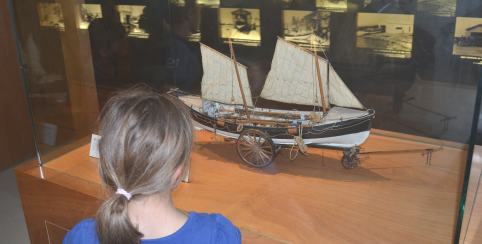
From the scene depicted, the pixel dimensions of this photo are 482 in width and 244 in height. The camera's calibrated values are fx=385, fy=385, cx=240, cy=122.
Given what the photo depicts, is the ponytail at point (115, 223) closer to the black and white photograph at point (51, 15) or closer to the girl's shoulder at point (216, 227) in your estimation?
the girl's shoulder at point (216, 227)

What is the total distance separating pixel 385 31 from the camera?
173cm

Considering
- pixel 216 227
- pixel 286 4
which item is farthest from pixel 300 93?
pixel 216 227

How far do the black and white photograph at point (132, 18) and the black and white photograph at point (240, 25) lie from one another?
611 mm

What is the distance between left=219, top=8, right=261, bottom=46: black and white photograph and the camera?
2.04 m

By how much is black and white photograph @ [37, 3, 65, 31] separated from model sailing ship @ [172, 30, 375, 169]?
0.97m

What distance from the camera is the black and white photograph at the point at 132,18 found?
2432 millimetres

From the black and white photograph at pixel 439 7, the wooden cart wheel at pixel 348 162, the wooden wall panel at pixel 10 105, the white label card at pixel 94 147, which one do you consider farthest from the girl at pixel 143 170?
the wooden wall panel at pixel 10 105

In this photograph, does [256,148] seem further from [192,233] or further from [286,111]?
[192,233]

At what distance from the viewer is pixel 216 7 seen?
2.18 meters

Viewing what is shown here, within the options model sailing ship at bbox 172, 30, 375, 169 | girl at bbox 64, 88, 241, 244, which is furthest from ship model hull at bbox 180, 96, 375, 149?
girl at bbox 64, 88, 241, 244

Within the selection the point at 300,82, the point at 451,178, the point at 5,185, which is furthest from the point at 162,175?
the point at 5,185

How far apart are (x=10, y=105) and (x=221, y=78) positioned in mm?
3056

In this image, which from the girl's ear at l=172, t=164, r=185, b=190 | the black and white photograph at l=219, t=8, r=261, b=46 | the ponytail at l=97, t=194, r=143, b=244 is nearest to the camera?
the ponytail at l=97, t=194, r=143, b=244

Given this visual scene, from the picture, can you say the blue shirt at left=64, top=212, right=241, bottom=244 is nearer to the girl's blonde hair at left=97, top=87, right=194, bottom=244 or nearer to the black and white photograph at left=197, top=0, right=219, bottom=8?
the girl's blonde hair at left=97, top=87, right=194, bottom=244
